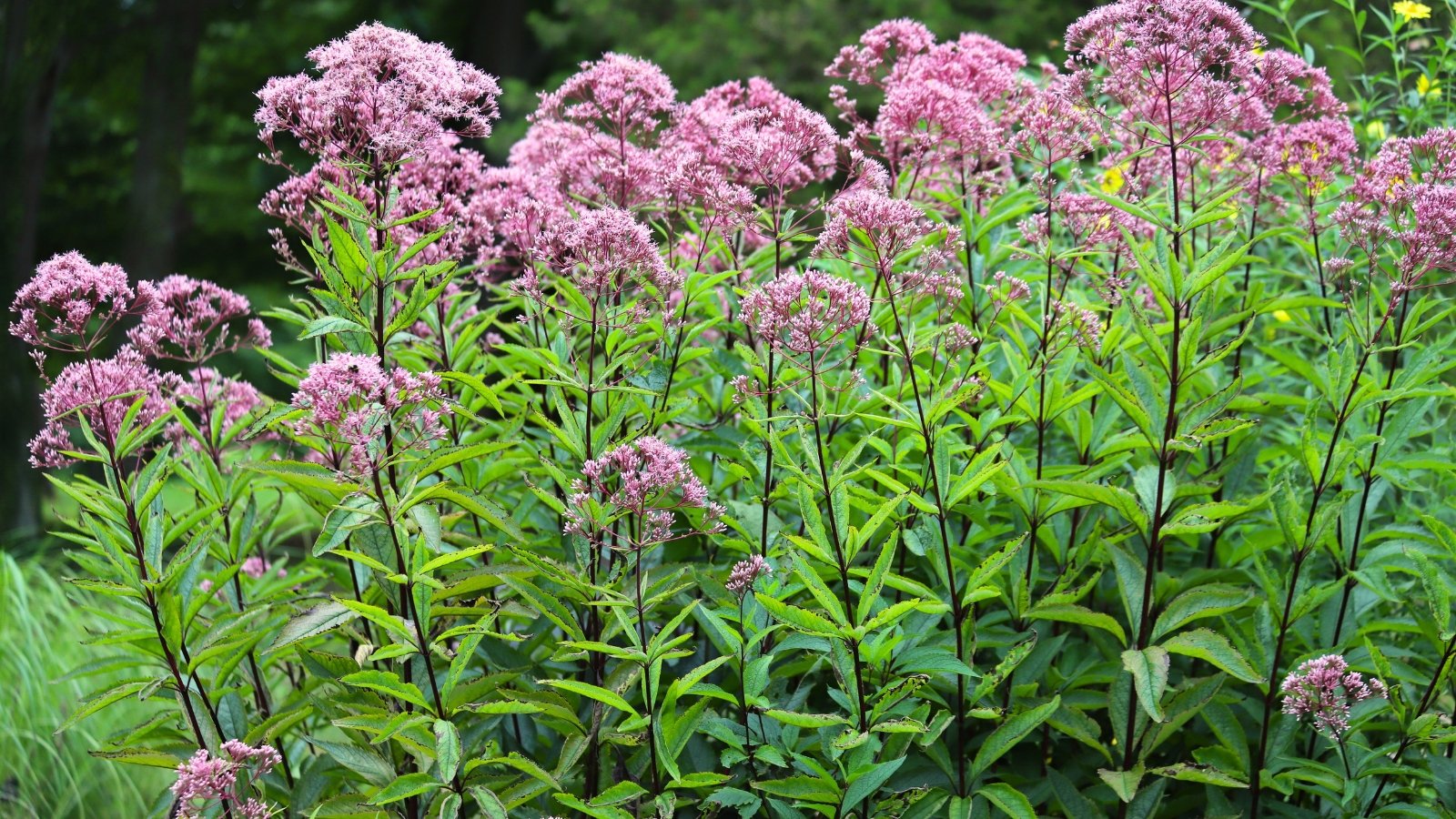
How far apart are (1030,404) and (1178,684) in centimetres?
83

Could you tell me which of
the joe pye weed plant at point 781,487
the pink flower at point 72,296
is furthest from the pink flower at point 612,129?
the pink flower at point 72,296

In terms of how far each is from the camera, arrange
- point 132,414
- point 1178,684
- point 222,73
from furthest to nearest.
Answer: point 222,73 < point 1178,684 < point 132,414

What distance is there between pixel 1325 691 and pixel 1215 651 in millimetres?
224

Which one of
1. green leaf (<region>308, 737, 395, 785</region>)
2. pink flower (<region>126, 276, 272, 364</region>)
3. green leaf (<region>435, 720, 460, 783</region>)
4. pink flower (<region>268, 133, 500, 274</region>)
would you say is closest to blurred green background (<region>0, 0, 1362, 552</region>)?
pink flower (<region>126, 276, 272, 364</region>)

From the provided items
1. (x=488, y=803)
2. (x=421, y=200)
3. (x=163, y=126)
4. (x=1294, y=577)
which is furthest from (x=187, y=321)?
(x=163, y=126)

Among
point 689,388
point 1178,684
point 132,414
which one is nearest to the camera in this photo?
point 132,414

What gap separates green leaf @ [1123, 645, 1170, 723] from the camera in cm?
253

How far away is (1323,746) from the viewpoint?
298cm

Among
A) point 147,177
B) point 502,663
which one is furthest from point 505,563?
point 147,177

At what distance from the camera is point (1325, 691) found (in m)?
2.55

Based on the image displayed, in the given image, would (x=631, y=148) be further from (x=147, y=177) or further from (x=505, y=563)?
(x=147, y=177)

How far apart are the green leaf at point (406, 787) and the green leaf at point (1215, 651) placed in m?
1.58

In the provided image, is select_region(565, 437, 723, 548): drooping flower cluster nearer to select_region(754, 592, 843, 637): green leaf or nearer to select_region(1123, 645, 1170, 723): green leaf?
select_region(754, 592, 843, 637): green leaf

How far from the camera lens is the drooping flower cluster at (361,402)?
2.34 metres
